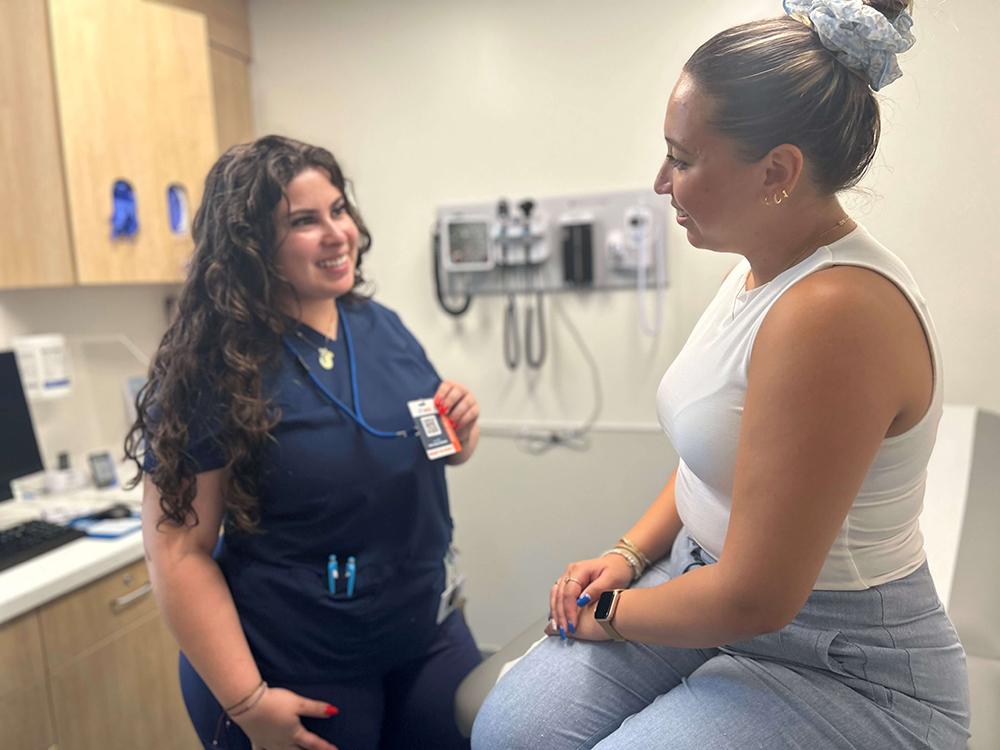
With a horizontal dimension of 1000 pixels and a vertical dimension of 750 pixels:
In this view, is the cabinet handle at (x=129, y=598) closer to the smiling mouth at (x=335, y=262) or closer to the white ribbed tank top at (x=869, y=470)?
the smiling mouth at (x=335, y=262)

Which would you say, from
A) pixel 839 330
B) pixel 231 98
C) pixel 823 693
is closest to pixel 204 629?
pixel 823 693

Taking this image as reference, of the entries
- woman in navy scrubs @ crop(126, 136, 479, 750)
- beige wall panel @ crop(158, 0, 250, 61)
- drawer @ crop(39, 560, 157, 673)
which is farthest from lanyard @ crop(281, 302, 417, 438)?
beige wall panel @ crop(158, 0, 250, 61)

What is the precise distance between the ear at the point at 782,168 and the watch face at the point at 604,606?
49cm

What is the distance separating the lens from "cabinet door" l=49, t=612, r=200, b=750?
5.18 feet

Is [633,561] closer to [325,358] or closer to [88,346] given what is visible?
[325,358]

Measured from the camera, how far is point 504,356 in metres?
2.48

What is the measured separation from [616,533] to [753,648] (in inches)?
61.2

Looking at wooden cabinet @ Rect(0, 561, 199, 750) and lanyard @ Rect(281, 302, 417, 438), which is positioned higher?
lanyard @ Rect(281, 302, 417, 438)

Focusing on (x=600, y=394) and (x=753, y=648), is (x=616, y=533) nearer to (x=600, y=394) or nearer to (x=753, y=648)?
(x=600, y=394)

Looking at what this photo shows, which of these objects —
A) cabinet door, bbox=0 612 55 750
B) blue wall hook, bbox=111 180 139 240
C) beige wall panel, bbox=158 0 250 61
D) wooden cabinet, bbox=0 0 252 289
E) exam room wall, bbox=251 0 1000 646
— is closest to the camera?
cabinet door, bbox=0 612 55 750

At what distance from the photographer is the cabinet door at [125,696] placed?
158 centimetres

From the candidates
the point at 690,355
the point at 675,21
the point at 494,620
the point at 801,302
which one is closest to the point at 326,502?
the point at 690,355

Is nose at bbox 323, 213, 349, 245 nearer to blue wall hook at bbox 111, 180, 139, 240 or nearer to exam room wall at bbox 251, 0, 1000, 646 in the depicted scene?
blue wall hook at bbox 111, 180, 139, 240

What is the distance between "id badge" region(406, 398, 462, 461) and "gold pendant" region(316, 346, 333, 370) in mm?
153
